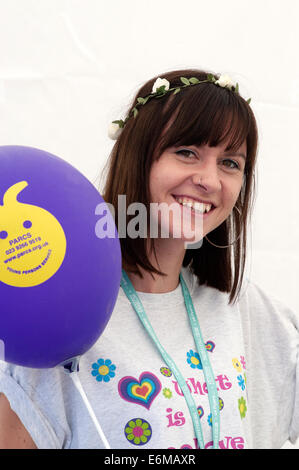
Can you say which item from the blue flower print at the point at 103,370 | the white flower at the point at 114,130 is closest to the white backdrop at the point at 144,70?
the white flower at the point at 114,130

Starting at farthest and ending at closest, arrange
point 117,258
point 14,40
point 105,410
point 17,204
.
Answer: point 14,40 < point 105,410 < point 117,258 < point 17,204

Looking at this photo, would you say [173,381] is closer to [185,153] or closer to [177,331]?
[177,331]

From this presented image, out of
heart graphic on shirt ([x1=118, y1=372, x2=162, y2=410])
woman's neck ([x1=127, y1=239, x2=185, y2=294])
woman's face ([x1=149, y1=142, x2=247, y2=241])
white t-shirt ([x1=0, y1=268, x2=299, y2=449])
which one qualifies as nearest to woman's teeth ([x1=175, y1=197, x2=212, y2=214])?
woman's face ([x1=149, y1=142, x2=247, y2=241])

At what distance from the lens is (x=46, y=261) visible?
29.9 inches

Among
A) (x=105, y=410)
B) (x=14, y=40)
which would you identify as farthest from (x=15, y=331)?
(x=14, y=40)

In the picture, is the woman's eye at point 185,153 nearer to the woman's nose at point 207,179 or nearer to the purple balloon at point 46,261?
the woman's nose at point 207,179

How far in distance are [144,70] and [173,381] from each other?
0.97m

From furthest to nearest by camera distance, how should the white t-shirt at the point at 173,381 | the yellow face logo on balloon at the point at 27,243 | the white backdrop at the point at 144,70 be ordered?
the white backdrop at the point at 144,70 → the white t-shirt at the point at 173,381 → the yellow face logo on balloon at the point at 27,243

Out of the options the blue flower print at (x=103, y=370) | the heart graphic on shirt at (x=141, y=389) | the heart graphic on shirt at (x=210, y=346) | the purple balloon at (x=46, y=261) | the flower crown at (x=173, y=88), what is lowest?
the heart graphic on shirt at (x=141, y=389)

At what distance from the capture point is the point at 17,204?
2.47 ft

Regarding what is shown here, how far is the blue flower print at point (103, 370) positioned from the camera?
999mm

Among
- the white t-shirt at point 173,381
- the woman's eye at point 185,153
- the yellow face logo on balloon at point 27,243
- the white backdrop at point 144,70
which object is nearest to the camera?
the yellow face logo on balloon at point 27,243

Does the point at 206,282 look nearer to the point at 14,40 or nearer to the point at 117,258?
the point at 117,258
